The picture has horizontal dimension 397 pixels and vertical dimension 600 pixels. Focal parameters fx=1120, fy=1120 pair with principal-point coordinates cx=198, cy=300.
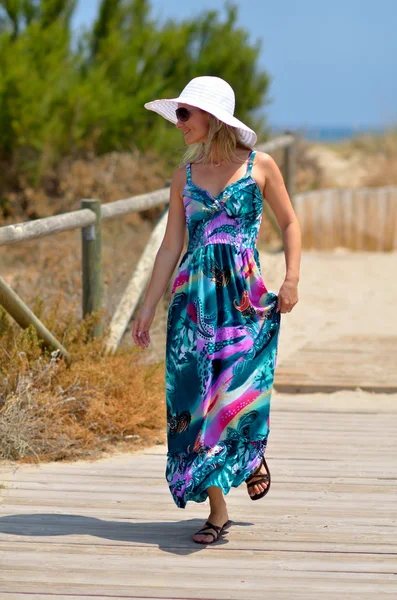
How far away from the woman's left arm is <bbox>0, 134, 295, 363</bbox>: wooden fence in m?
1.34

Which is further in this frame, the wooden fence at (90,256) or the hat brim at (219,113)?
the wooden fence at (90,256)

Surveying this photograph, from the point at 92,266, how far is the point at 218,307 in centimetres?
203

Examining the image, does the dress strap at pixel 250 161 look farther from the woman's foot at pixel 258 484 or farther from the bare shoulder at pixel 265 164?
the woman's foot at pixel 258 484

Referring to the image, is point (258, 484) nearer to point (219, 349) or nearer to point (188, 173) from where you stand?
point (219, 349)

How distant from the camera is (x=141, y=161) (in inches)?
461

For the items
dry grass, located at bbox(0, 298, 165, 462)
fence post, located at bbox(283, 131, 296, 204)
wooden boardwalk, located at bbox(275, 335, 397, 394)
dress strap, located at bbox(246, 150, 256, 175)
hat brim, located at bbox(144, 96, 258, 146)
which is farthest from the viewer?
fence post, located at bbox(283, 131, 296, 204)

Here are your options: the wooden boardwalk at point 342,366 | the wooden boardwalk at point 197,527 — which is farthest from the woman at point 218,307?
the wooden boardwalk at point 342,366

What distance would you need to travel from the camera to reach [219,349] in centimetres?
371

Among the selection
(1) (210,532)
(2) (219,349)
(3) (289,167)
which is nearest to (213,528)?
(1) (210,532)

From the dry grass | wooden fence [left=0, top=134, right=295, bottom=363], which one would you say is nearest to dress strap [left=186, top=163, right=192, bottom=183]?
wooden fence [left=0, top=134, right=295, bottom=363]

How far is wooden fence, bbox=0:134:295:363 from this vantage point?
4887mm

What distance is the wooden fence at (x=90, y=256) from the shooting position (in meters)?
4.89

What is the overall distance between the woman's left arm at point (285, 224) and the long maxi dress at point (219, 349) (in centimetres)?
5

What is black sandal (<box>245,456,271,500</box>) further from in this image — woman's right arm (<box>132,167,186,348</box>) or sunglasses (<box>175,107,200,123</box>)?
sunglasses (<box>175,107,200,123</box>)
